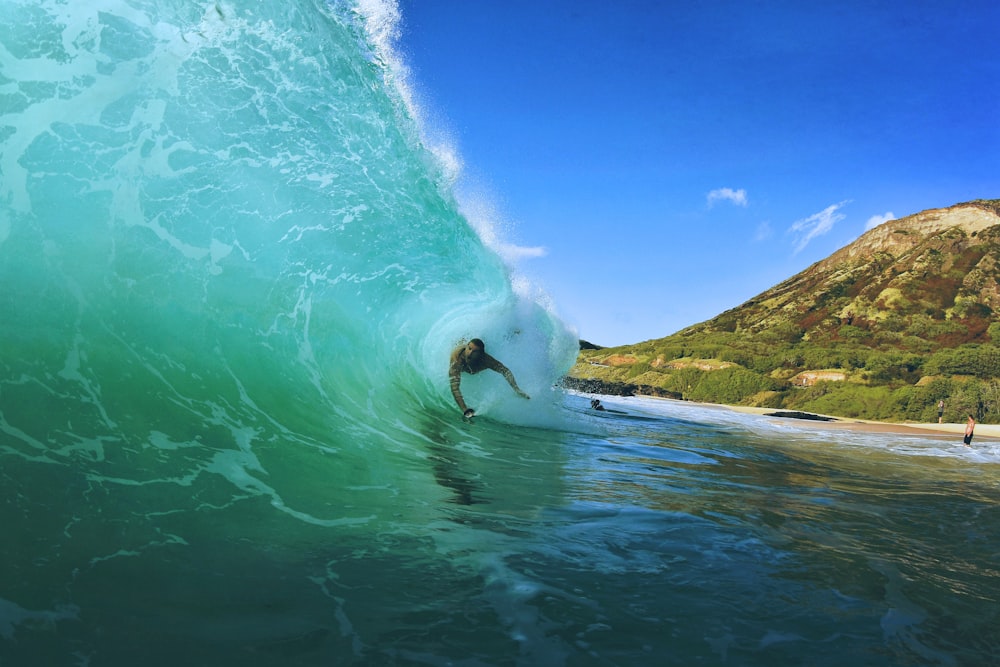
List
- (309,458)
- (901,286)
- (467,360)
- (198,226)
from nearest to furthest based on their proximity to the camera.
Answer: (309,458) → (198,226) → (467,360) → (901,286)

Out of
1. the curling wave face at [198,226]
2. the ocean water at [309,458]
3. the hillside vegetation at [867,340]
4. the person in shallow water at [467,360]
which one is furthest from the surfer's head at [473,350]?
the hillside vegetation at [867,340]

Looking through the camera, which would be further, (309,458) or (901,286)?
(901,286)

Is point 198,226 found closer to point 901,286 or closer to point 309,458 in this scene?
point 309,458

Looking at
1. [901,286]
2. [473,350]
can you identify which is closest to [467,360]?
[473,350]

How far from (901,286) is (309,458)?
86.1m

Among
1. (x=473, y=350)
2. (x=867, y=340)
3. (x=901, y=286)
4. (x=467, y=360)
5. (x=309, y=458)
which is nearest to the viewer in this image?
(x=309, y=458)

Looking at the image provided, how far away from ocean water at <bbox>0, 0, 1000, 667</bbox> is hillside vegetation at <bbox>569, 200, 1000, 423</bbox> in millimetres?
37071

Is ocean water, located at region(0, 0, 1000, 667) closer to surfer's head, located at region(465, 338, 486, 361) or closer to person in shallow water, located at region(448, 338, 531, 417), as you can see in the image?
person in shallow water, located at region(448, 338, 531, 417)

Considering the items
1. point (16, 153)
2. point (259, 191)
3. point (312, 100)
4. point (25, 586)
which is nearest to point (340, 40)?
point (312, 100)

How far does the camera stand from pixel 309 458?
5.82m

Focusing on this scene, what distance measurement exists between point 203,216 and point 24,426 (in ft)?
12.2

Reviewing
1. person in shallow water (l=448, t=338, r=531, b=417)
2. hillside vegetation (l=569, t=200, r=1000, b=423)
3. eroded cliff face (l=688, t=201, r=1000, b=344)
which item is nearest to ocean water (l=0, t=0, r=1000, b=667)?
person in shallow water (l=448, t=338, r=531, b=417)

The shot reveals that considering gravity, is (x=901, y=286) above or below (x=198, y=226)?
above

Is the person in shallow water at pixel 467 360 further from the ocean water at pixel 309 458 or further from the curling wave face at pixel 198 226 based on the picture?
the curling wave face at pixel 198 226
